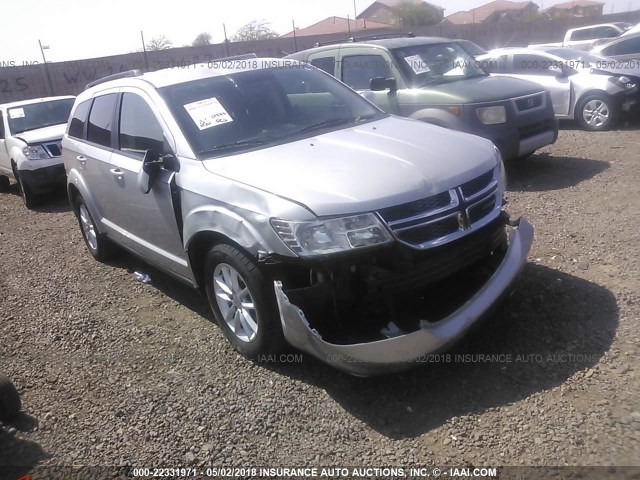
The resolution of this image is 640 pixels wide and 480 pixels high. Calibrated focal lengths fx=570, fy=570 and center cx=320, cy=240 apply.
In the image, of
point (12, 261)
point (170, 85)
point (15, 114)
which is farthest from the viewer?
point (15, 114)

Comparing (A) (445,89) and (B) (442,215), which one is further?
(A) (445,89)

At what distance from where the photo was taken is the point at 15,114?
991 cm

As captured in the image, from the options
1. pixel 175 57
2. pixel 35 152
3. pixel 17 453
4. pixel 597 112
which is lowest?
pixel 17 453

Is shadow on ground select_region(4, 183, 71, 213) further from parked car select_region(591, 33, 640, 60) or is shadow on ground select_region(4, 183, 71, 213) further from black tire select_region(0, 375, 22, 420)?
parked car select_region(591, 33, 640, 60)

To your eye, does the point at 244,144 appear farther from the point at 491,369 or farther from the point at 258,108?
the point at 491,369

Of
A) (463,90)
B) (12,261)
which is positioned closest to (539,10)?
(463,90)

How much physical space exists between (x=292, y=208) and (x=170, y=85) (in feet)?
5.92

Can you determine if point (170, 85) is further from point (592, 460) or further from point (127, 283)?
point (592, 460)

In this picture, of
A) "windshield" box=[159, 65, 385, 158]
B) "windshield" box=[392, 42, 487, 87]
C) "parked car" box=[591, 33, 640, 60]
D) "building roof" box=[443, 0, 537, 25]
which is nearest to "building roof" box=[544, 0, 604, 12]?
"building roof" box=[443, 0, 537, 25]

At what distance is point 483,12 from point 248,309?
186 ft

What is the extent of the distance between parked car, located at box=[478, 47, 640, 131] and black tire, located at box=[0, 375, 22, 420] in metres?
9.13

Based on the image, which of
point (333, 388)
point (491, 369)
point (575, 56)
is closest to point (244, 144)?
point (333, 388)

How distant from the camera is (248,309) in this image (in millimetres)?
3480

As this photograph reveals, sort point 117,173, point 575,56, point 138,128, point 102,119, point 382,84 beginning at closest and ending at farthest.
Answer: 1. point 138,128
2. point 117,173
3. point 102,119
4. point 382,84
5. point 575,56
